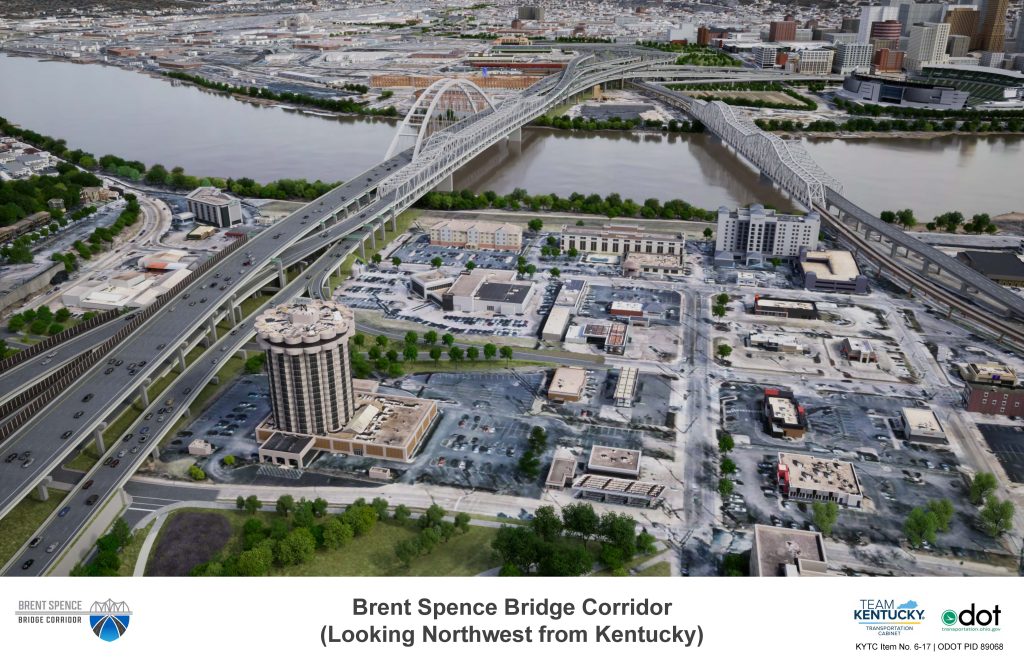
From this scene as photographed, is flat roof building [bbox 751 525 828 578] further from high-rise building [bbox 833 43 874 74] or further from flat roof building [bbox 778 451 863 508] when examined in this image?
high-rise building [bbox 833 43 874 74]

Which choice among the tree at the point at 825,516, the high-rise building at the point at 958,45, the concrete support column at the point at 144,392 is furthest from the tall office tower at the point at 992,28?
the concrete support column at the point at 144,392

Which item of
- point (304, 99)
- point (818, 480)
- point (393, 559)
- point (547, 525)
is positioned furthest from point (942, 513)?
point (304, 99)

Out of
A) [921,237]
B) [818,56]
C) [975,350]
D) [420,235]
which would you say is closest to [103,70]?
[420,235]

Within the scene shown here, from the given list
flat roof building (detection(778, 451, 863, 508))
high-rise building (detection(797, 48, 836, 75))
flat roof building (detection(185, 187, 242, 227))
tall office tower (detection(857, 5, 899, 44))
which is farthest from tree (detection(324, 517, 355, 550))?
tall office tower (detection(857, 5, 899, 44))

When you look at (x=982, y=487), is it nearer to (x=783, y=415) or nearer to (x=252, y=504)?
(x=783, y=415)

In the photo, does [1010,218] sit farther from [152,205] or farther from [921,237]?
[152,205]

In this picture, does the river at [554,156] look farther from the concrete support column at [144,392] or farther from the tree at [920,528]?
the tree at [920,528]
